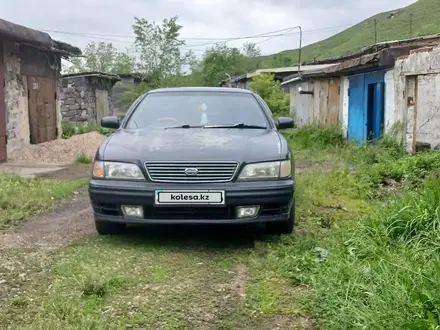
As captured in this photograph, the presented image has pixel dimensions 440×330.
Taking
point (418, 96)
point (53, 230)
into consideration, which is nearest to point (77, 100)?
point (418, 96)

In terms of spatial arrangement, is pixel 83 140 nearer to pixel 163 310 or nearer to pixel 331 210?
pixel 331 210

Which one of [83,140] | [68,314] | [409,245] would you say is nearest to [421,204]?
[409,245]

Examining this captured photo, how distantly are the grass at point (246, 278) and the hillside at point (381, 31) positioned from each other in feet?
140

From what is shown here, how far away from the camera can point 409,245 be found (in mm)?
3869

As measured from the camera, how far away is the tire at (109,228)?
4.85 m

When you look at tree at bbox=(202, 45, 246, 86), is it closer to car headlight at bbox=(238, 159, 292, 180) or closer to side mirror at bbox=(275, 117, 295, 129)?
side mirror at bbox=(275, 117, 295, 129)

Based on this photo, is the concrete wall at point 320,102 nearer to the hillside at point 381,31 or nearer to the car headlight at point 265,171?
the car headlight at point 265,171

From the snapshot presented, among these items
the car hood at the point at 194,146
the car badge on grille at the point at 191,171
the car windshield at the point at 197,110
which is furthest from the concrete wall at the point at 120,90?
the car badge on grille at the point at 191,171

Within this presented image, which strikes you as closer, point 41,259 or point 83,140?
point 41,259

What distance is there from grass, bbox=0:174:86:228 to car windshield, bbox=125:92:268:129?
1723 mm

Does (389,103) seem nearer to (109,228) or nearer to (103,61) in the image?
(109,228)

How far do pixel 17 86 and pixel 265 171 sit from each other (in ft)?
31.9

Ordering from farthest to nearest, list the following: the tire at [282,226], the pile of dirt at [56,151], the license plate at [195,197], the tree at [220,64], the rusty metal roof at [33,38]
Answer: the tree at [220,64]
the pile of dirt at [56,151]
the rusty metal roof at [33,38]
the tire at [282,226]
the license plate at [195,197]

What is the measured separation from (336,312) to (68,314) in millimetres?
1543
